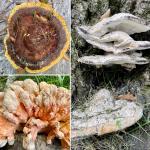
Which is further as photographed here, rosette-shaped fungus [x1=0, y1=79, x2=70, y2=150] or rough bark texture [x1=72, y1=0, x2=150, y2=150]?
rough bark texture [x1=72, y1=0, x2=150, y2=150]

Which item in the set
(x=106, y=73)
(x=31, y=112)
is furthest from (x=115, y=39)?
(x=31, y=112)

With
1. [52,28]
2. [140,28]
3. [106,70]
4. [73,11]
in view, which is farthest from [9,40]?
[140,28]

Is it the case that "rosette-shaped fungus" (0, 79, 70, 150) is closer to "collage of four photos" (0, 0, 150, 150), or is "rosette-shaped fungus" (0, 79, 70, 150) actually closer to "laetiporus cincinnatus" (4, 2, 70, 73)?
"collage of four photos" (0, 0, 150, 150)

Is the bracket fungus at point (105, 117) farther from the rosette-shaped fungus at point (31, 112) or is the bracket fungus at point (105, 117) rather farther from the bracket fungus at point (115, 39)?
the bracket fungus at point (115, 39)

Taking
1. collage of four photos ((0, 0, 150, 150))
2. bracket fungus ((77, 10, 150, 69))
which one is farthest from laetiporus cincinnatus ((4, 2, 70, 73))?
bracket fungus ((77, 10, 150, 69))

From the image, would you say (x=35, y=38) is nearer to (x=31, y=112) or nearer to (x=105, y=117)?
(x=31, y=112)

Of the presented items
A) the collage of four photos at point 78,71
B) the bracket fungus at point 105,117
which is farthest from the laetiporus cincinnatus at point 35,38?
the bracket fungus at point 105,117
